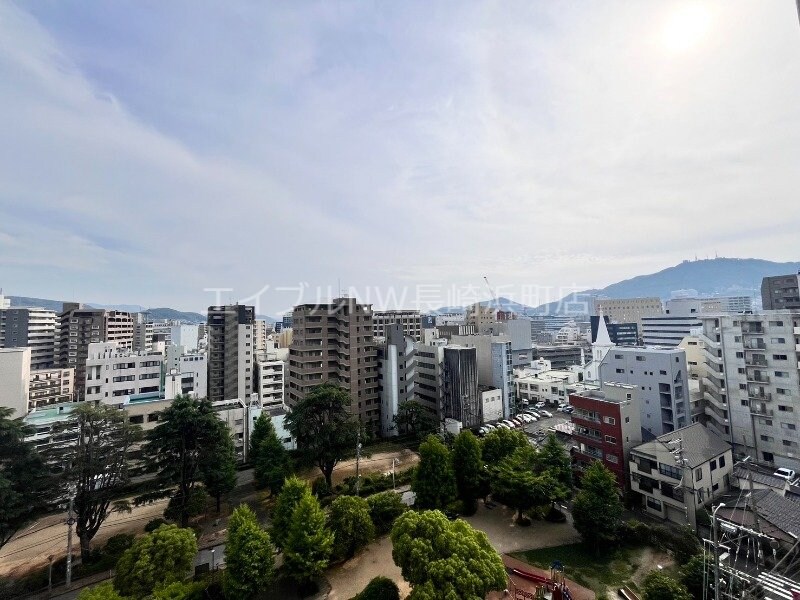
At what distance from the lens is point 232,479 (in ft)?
83.0

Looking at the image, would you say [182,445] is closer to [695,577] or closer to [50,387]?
[695,577]

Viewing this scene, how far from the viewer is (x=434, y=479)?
2284 centimetres

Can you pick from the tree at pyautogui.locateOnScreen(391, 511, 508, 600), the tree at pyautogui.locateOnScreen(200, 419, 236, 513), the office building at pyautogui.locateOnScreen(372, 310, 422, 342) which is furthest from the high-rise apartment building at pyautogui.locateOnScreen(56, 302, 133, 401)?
the tree at pyautogui.locateOnScreen(391, 511, 508, 600)

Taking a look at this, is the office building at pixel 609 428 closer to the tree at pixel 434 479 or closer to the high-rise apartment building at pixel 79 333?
the tree at pixel 434 479

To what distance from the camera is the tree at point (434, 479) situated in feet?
74.4

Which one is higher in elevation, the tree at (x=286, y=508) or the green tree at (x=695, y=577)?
the tree at (x=286, y=508)

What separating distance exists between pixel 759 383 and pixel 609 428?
646 inches

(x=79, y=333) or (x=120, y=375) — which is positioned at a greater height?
(x=79, y=333)

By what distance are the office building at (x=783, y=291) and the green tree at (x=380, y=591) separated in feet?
251

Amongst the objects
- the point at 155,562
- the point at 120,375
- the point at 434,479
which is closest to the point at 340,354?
the point at 434,479

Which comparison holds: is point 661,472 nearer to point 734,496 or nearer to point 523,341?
point 734,496

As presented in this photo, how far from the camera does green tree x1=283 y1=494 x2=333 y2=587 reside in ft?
56.1

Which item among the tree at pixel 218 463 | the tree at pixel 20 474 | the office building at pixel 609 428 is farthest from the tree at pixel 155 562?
the office building at pixel 609 428

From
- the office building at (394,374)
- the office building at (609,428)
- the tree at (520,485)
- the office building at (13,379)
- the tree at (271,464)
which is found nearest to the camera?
the tree at (520,485)
